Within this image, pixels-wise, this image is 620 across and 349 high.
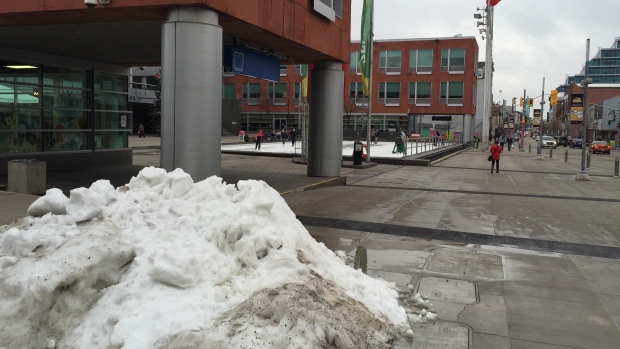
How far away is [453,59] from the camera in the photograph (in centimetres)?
6638

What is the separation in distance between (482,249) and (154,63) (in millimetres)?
15825

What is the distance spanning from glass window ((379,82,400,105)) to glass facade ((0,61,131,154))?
52093mm

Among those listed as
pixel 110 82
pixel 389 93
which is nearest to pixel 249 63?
pixel 110 82

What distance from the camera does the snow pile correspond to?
4277 mm

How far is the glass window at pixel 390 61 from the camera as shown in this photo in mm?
68562

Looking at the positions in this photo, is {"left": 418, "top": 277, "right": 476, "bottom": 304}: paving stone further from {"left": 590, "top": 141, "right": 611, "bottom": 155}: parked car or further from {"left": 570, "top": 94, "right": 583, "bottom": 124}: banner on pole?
{"left": 590, "top": 141, "right": 611, "bottom": 155}: parked car

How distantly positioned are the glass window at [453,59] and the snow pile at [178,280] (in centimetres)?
6401

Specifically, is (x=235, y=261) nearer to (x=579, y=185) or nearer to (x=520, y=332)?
(x=520, y=332)

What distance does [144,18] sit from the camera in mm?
11219

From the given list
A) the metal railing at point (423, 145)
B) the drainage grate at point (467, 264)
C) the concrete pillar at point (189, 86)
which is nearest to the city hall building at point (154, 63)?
the concrete pillar at point (189, 86)

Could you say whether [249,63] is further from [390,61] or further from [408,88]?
[390,61]

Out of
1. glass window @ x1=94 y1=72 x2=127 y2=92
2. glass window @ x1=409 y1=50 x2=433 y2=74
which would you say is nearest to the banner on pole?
glass window @ x1=94 y1=72 x2=127 y2=92

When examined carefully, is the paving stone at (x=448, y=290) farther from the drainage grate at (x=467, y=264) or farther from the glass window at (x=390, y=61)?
the glass window at (x=390, y=61)

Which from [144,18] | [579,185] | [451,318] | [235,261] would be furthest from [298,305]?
[579,185]
